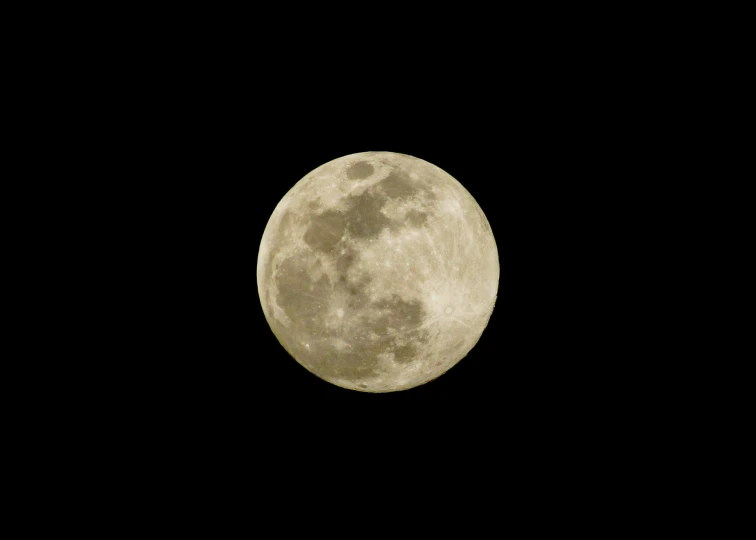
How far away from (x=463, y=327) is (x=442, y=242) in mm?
784

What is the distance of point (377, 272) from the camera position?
12.5 ft

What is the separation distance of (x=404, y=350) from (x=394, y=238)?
93cm

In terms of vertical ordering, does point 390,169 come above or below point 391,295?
above

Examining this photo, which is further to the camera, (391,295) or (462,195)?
(462,195)

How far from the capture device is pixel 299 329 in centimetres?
412

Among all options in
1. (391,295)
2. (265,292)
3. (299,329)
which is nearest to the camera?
(391,295)

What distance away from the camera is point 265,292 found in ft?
14.5

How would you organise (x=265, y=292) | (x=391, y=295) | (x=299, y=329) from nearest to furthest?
(x=391, y=295)
(x=299, y=329)
(x=265, y=292)

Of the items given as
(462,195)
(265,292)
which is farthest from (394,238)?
(265,292)

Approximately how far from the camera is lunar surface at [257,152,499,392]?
3854 mm

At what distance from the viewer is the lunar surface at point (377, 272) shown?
12.6 ft

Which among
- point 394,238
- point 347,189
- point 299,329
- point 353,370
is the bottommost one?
point 353,370

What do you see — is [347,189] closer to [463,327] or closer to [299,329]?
[299,329]

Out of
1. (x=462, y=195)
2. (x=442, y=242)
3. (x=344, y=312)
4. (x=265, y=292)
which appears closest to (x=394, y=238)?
(x=442, y=242)
